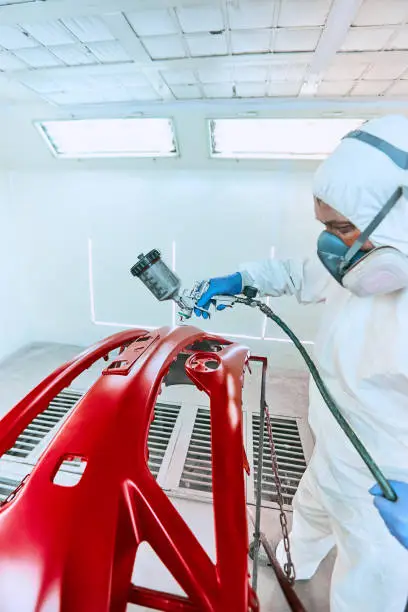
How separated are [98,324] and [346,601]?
9.58ft

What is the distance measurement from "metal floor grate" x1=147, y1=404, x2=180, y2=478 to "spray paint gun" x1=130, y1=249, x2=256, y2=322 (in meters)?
1.00

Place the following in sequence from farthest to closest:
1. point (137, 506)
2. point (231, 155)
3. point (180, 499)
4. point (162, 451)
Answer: point (231, 155) < point (162, 451) < point (180, 499) < point (137, 506)

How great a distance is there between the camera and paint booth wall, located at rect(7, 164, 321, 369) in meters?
2.70

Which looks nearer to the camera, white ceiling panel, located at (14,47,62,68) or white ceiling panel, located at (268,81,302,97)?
white ceiling panel, located at (14,47,62,68)

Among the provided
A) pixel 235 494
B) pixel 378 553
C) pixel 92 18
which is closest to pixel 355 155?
pixel 235 494

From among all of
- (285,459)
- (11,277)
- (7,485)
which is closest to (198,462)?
(285,459)

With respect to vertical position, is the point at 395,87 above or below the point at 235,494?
above

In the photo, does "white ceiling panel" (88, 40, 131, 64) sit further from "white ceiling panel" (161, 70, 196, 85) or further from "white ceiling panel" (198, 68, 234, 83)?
"white ceiling panel" (198, 68, 234, 83)

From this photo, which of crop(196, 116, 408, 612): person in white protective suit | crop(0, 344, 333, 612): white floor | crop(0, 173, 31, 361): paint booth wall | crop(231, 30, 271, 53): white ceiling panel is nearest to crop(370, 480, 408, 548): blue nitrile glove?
crop(196, 116, 408, 612): person in white protective suit

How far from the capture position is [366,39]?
4.43 feet

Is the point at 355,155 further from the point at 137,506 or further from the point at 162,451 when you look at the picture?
the point at 162,451

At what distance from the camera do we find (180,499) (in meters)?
1.63

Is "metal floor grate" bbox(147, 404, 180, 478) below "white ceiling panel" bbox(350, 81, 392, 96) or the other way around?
below

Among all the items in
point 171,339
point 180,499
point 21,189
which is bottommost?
point 180,499
